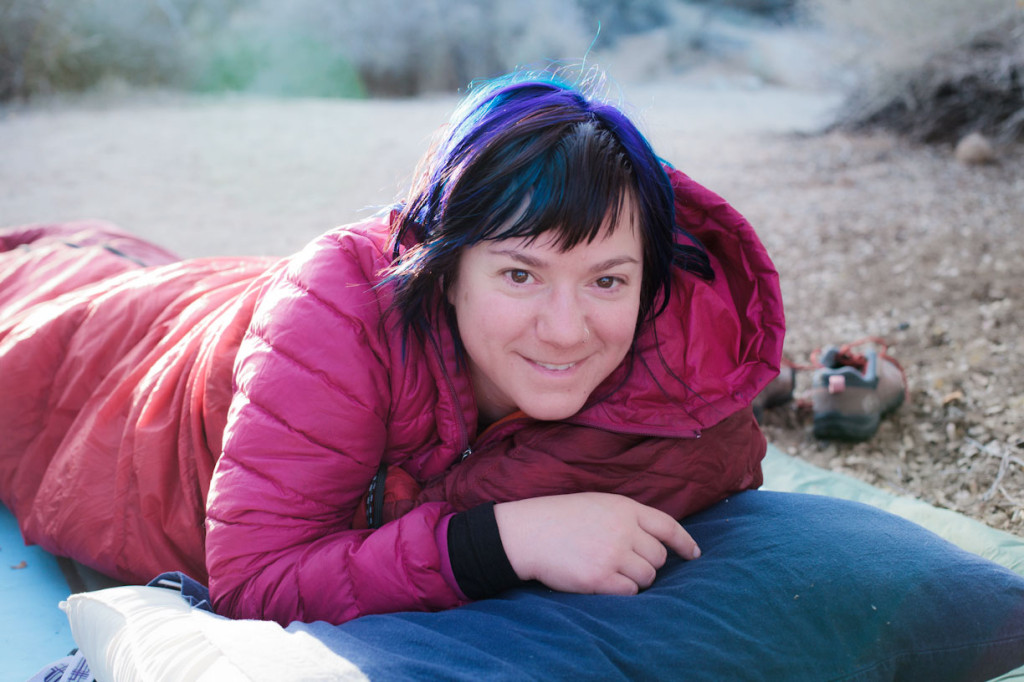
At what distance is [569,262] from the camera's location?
128 cm

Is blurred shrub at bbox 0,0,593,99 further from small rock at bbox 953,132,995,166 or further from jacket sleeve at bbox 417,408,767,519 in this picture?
jacket sleeve at bbox 417,408,767,519

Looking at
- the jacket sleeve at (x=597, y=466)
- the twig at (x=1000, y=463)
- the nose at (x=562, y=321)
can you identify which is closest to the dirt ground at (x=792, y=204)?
the twig at (x=1000, y=463)

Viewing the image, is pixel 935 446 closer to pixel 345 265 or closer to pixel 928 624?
pixel 928 624

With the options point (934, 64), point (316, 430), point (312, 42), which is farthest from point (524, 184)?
point (312, 42)

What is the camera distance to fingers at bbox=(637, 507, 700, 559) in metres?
1.37

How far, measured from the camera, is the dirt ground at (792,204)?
7.95ft

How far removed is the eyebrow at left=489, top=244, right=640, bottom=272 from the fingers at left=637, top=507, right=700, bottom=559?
411 millimetres

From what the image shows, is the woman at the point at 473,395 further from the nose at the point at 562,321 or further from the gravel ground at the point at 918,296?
the gravel ground at the point at 918,296

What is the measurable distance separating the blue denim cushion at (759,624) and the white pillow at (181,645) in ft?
0.16

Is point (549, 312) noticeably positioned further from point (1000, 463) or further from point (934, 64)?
point (934, 64)

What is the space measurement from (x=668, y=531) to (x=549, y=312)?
0.43 meters

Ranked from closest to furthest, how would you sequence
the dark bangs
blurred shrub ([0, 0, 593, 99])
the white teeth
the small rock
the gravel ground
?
the dark bangs < the white teeth < the gravel ground < the small rock < blurred shrub ([0, 0, 593, 99])

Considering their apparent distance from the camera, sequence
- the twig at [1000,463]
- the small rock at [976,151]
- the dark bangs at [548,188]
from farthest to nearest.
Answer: the small rock at [976,151]
the twig at [1000,463]
the dark bangs at [548,188]

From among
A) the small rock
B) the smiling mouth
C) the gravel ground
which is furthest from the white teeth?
the small rock
